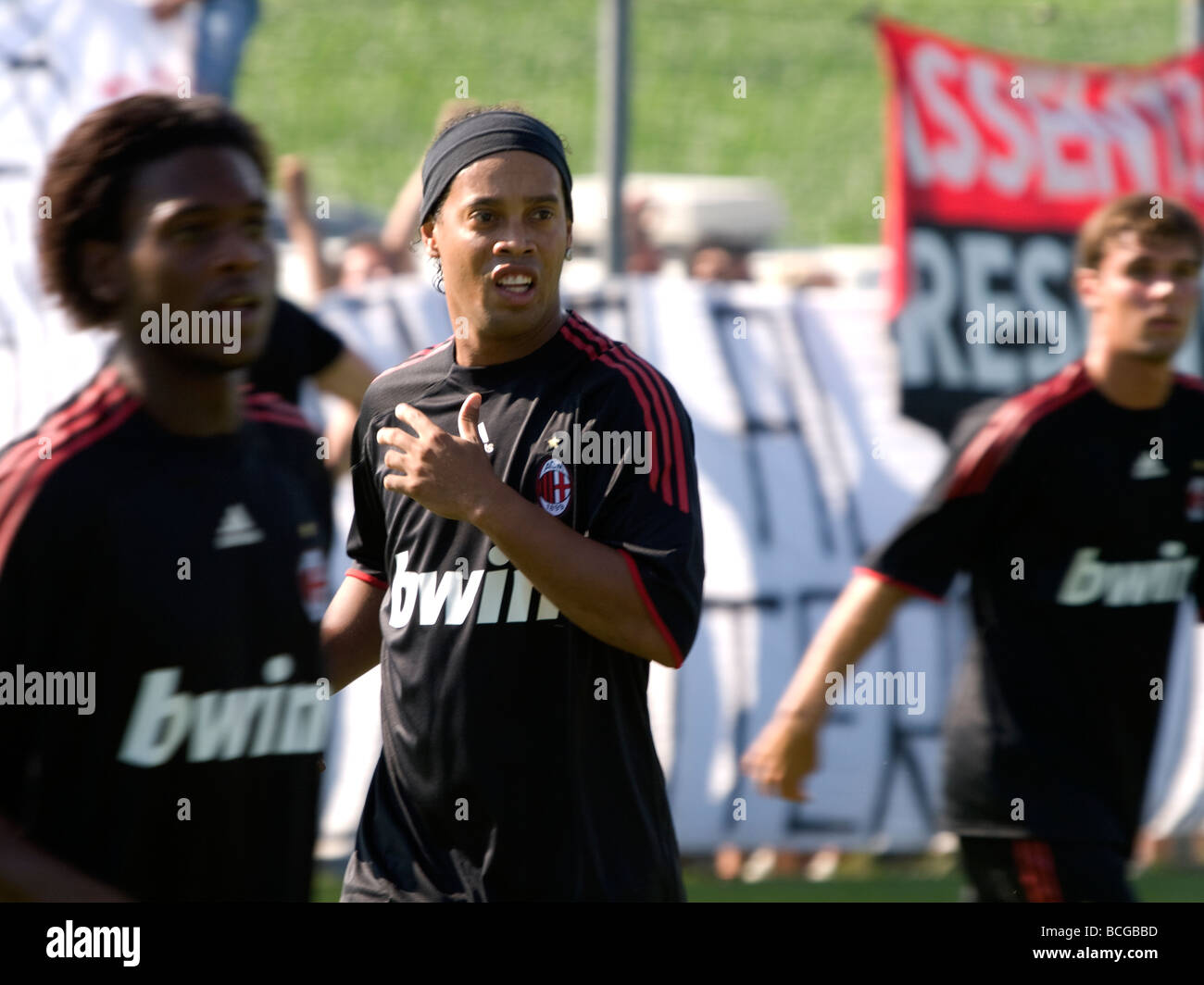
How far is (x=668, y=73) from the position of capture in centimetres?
764

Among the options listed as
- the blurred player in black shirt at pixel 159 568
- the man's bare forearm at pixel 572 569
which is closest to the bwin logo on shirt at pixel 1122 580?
the man's bare forearm at pixel 572 569

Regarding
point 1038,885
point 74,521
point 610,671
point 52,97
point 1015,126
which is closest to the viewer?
point 74,521

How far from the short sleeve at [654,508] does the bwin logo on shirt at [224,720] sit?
2.04 feet

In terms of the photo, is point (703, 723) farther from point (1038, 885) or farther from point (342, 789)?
point (1038, 885)

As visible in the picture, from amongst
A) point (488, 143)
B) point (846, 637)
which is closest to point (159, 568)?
point (488, 143)

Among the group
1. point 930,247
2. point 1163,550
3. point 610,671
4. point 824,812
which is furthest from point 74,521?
point 930,247

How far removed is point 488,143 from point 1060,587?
205 cm

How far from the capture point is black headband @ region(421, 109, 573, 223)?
10.0 feet

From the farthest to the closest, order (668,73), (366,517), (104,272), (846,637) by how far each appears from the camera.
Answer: (668,73) < (846,637) < (366,517) < (104,272)

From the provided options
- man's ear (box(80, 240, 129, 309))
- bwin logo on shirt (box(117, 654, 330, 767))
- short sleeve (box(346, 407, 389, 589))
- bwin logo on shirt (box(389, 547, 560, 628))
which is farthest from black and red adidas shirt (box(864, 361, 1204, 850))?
man's ear (box(80, 240, 129, 309))

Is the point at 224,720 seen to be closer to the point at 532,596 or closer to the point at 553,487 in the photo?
the point at 532,596

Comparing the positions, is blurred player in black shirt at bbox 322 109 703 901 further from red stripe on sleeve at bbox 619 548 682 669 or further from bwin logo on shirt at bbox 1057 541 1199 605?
bwin logo on shirt at bbox 1057 541 1199 605

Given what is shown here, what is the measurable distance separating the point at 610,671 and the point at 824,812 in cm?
440

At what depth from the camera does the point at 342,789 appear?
687 cm
